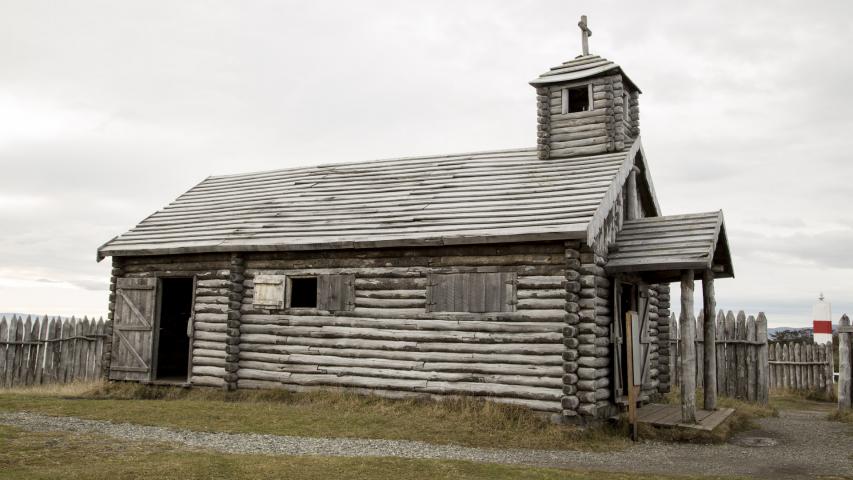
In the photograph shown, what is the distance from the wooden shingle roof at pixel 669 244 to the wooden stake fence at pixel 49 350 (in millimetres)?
15418

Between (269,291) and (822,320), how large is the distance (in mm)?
14959

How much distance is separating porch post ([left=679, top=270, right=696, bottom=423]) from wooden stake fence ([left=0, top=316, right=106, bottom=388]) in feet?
53.3

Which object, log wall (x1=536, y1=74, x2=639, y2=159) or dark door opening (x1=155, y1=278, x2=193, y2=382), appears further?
dark door opening (x1=155, y1=278, x2=193, y2=382)

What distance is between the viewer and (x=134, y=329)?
18.3 m

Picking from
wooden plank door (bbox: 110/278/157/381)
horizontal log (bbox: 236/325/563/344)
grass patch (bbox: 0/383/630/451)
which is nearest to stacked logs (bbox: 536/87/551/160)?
horizontal log (bbox: 236/325/563/344)

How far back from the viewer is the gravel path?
10.5 m

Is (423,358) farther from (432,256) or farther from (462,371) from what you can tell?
(432,256)

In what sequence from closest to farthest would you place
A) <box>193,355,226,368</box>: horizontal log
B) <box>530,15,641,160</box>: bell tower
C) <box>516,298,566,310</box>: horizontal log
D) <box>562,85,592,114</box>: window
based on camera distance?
1. <box>516,298,566,310</box>: horizontal log
2. <box>530,15,641,160</box>: bell tower
3. <box>193,355,226,368</box>: horizontal log
4. <box>562,85,592,114</box>: window

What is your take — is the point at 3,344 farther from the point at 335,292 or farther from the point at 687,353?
the point at 687,353

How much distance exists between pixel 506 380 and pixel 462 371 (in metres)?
0.93

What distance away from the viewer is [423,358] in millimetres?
14781

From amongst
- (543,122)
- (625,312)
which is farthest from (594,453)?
(543,122)

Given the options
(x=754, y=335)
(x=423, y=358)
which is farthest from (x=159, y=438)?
(x=754, y=335)

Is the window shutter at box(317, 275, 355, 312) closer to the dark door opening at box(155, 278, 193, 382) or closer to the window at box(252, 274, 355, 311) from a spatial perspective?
the window at box(252, 274, 355, 311)
